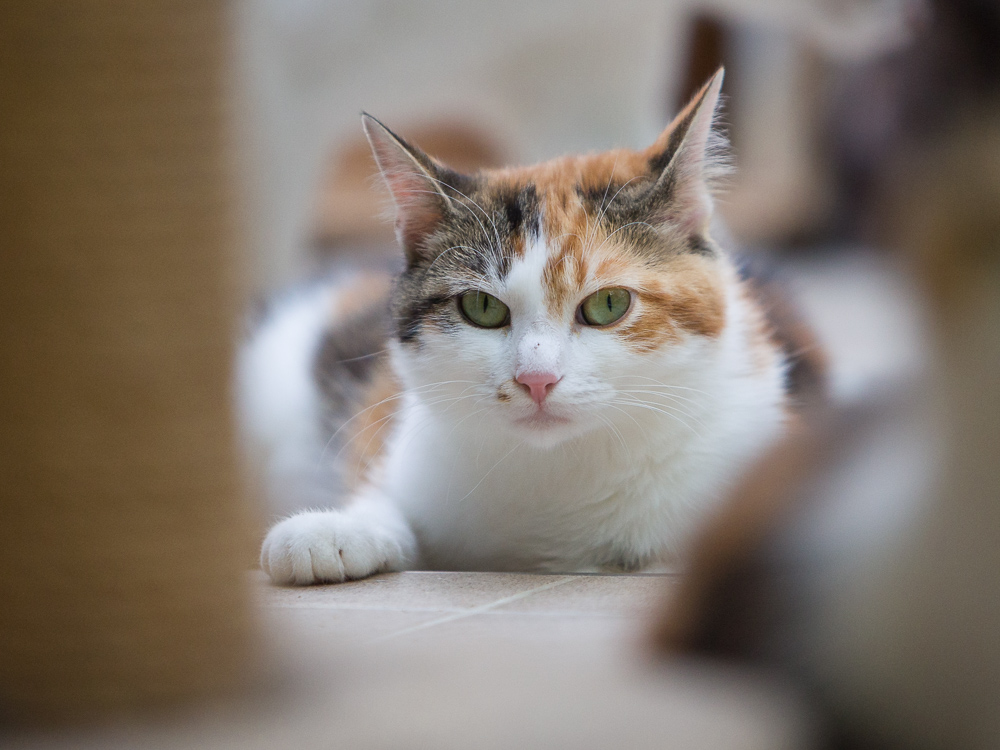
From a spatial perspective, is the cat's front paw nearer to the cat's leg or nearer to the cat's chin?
the cat's leg

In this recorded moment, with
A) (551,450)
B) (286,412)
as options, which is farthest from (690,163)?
(286,412)

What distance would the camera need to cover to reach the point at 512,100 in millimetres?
4500

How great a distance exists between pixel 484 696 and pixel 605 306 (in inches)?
27.4

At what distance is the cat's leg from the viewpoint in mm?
1309

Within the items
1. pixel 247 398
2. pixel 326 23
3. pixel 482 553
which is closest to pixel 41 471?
pixel 482 553

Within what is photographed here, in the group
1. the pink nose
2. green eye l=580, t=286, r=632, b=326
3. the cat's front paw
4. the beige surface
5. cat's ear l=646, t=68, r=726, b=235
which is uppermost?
cat's ear l=646, t=68, r=726, b=235

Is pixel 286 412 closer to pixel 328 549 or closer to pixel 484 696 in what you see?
pixel 328 549

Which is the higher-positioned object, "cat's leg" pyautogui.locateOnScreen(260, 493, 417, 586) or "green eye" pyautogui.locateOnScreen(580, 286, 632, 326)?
"green eye" pyautogui.locateOnScreen(580, 286, 632, 326)

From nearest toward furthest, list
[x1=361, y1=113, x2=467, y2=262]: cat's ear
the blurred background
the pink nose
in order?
the blurred background → the pink nose → [x1=361, y1=113, x2=467, y2=262]: cat's ear

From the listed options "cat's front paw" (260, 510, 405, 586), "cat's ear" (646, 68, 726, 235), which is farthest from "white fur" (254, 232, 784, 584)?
"cat's ear" (646, 68, 726, 235)

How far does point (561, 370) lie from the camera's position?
1240 millimetres

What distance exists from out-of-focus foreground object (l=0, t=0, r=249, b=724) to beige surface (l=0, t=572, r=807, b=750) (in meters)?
0.07

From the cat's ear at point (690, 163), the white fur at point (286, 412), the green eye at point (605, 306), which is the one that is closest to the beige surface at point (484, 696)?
the green eye at point (605, 306)

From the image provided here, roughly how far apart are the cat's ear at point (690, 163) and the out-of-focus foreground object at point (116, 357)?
80cm
